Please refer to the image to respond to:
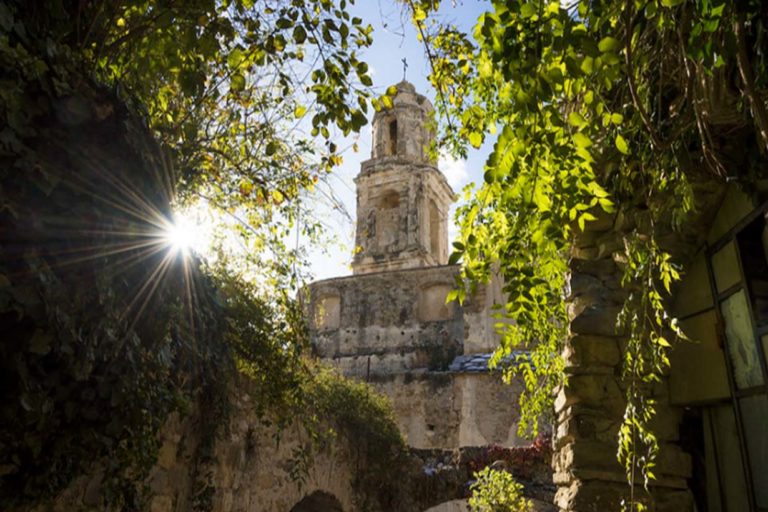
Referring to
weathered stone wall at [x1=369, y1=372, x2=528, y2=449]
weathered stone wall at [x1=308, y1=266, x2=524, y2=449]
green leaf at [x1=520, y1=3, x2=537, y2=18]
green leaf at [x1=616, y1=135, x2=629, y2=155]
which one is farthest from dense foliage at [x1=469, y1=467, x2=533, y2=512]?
weathered stone wall at [x1=369, y1=372, x2=528, y2=449]

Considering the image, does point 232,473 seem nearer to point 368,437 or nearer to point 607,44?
point 368,437

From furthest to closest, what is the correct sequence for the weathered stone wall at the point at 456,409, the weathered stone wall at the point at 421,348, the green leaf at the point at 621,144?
the weathered stone wall at the point at 421,348
the weathered stone wall at the point at 456,409
the green leaf at the point at 621,144

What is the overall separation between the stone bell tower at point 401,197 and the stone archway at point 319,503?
47.3ft

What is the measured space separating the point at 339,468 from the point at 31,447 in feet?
→ 20.9

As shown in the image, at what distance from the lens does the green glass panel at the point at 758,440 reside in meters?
2.88

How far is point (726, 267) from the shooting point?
10.9 ft

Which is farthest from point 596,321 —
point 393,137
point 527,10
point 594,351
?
point 393,137

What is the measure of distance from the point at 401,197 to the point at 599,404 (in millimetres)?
20742

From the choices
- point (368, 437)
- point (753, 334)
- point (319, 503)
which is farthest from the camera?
point (368, 437)

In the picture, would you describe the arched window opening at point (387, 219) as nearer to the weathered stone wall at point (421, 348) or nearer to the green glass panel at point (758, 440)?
the weathered stone wall at point (421, 348)

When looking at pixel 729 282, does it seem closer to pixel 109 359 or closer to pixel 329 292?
pixel 109 359

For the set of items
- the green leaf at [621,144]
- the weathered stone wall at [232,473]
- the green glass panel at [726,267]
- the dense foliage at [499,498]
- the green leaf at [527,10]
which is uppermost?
the green leaf at [527,10]

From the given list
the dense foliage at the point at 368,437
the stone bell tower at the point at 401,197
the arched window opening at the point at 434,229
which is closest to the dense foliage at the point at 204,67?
the dense foliage at the point at 368,437

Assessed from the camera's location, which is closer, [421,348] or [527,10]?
[527,10]
